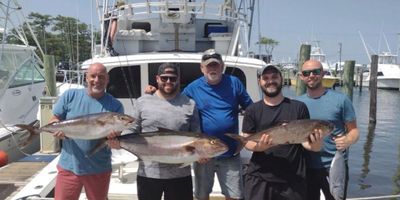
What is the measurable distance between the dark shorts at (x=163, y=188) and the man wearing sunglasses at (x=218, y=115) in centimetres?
35

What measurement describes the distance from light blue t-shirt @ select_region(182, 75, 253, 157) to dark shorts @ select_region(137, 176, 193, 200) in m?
0.51

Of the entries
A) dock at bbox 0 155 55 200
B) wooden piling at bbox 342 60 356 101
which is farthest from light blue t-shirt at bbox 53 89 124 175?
wooden piling at bbox 342 60 356 101

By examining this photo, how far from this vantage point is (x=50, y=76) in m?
9.59

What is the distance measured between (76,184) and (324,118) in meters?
2.20

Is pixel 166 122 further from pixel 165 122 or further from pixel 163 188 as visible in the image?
pixel 163 188

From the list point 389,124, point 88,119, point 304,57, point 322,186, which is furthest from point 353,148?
point 88,119

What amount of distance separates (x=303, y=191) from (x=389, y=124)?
21.0 meters

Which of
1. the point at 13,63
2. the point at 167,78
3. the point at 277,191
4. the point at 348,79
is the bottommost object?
the point at 348,79

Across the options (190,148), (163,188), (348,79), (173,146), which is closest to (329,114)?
(190,148)

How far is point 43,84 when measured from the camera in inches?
456

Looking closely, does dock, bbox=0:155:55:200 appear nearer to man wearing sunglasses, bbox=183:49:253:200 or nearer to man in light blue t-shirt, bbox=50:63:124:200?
man in light blue t-shirt, bbox=50:63:124:200

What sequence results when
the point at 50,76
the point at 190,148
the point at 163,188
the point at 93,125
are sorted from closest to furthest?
A: 1. the point at 190,148
2. the point at 93,125
3. the point at 163,188
4. the point at 50,76

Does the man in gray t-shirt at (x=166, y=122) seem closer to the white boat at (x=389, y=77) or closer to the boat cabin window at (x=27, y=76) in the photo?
the boat cabin window at (x=27, y=76)

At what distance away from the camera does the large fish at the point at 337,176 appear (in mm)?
3336
